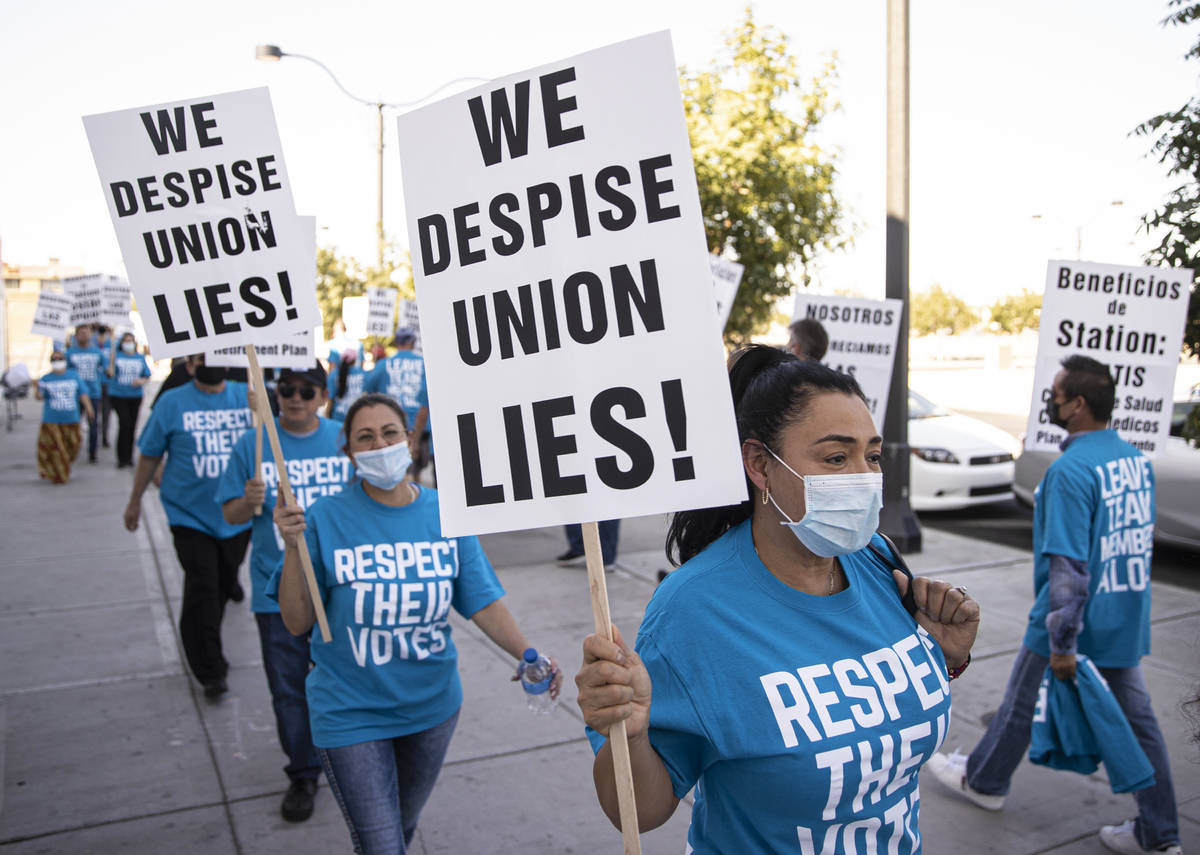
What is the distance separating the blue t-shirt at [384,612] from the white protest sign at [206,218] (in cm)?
119

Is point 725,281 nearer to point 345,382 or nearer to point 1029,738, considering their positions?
point 1029,738

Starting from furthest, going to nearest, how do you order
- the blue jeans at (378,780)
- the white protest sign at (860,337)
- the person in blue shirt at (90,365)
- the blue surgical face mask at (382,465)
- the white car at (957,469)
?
1. the person in blue shirt at (90,365)
2. the white car at (957,469)
3. the white protest sign at (860,337)
4. the blue surgical face mask at (382,465)
5. the blue jeans at (378,780)

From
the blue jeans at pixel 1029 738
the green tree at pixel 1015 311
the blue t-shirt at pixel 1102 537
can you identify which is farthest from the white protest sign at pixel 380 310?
the green tree at pixel 1015 311

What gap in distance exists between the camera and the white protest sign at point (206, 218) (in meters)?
4.33

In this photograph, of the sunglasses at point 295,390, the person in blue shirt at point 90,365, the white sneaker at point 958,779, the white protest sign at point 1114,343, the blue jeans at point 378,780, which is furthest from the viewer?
the person in blue shirt at point 90,365

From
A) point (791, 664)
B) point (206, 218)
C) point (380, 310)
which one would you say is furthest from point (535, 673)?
point (380, 310)

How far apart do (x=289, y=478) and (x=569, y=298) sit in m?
3.25

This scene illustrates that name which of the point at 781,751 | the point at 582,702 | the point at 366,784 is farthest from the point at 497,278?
the point at 366,784

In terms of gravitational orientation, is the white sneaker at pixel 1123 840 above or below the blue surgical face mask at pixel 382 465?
below

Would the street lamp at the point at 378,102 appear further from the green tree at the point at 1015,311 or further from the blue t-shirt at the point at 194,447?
the green tree at the point at 1015,311

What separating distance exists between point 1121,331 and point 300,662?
15.2ft

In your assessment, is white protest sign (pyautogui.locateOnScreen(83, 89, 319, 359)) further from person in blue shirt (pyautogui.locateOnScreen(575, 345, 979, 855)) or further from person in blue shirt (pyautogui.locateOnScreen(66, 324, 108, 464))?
person in blue shirt (pyautogui.locateOnScreen(66, 324, 108, 464))

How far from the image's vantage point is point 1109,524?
4070 millimetres

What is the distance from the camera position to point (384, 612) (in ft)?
11.2
